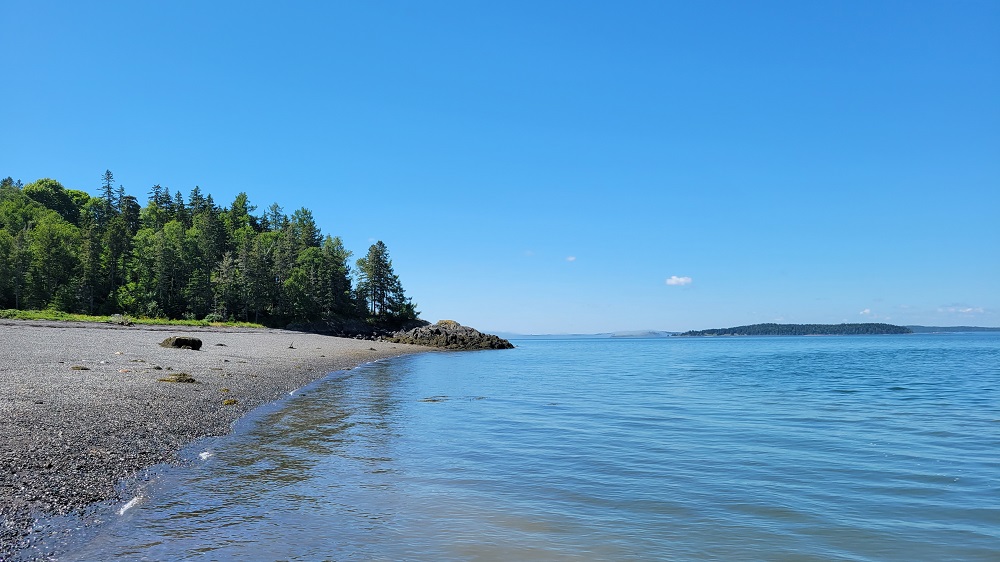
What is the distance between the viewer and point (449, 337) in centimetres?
8369

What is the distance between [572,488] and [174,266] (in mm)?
89596

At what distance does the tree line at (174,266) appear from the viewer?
249ft

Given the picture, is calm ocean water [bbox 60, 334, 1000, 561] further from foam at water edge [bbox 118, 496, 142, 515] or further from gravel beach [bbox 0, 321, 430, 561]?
gravel beach [bbox 0, 321, 430, 561]

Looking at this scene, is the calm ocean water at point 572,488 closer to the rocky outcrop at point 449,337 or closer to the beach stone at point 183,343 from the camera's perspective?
the beach stone at point 183,343

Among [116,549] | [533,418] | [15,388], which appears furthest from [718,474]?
[15,388]

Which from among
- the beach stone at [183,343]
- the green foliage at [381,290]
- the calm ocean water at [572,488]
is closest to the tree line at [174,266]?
the green foliage at [381,290]

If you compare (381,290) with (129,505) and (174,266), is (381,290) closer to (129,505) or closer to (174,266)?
(174,266)

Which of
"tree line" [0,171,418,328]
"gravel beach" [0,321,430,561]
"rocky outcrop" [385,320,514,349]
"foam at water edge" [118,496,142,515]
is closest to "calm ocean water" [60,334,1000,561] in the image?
"foam at water edge" [118,496,142,515]

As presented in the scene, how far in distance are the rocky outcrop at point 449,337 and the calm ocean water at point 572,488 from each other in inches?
2450

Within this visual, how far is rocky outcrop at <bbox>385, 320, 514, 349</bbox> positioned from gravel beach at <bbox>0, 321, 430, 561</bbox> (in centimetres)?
5570

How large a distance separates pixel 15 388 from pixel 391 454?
9808mm

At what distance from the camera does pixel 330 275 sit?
103 metres

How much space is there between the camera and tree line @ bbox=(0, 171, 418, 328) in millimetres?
75812

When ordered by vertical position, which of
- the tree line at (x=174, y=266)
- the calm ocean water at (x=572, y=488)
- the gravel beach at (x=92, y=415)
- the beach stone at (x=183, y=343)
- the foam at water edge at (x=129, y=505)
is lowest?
the calm ocean water at (x=572, y=488)
